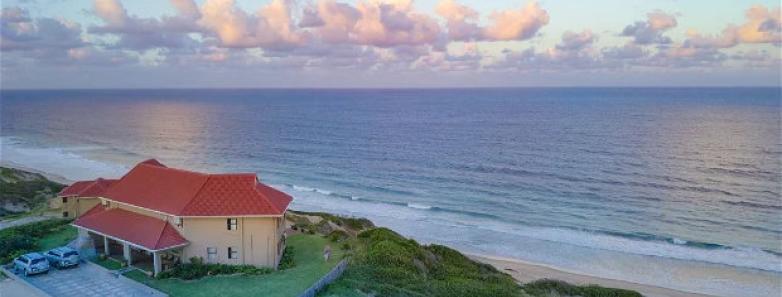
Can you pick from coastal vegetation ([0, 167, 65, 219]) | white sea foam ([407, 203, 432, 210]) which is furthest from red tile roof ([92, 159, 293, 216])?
white sea foam ([407, 203, 432, 210])

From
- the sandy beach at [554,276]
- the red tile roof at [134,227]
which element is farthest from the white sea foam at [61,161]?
the sandy beach at [554,276]

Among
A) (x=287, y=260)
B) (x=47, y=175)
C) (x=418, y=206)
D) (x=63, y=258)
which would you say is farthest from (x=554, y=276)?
(x=47, y=175)

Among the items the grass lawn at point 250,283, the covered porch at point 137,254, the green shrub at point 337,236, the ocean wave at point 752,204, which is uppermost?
the covered porch at point 137,254

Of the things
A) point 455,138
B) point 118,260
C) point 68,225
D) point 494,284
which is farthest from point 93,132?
point 494,284

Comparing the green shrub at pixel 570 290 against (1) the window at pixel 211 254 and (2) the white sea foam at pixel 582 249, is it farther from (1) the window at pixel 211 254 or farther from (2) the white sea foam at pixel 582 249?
(1) the window at pixel 211 254

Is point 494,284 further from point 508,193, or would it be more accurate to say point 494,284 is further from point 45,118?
point 45,118
